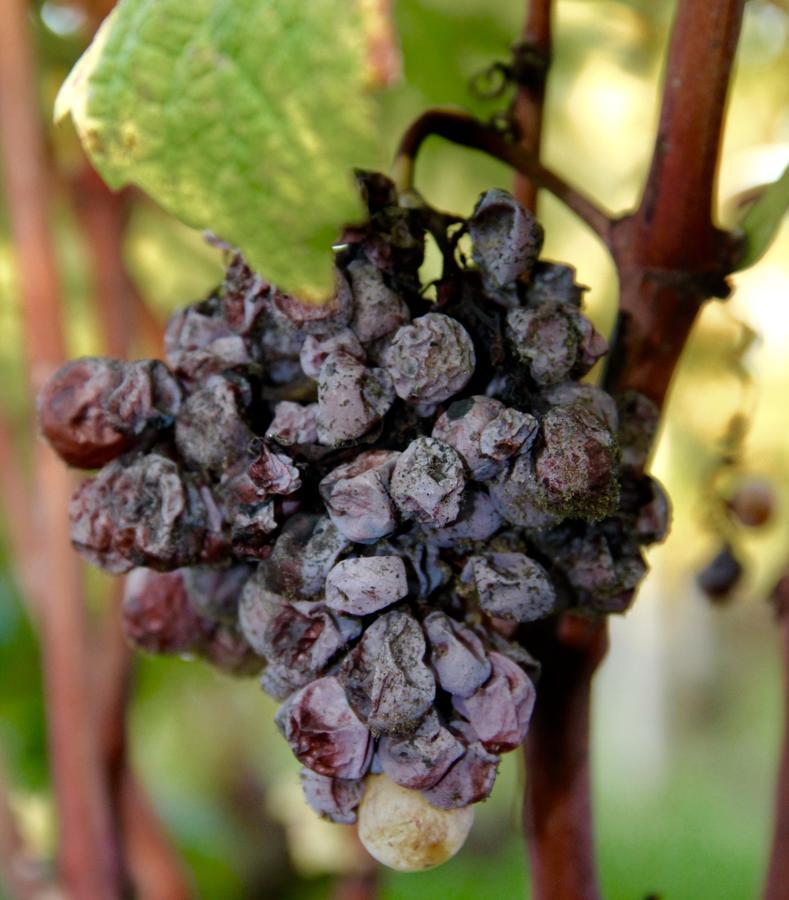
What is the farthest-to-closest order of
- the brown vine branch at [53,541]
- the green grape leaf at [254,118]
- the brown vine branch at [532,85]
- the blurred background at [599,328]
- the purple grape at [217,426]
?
1. the blurred background at [599,328]
2. the brown vine branch at [53,541]
3. the brown vine branch at [532,85]
4. the purple grape at [217,426]
5. the green grape leaf at [254,118]

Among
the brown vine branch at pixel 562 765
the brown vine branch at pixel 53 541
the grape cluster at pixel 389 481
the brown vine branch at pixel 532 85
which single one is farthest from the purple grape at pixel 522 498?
the brown vine branch at pixel 53 541

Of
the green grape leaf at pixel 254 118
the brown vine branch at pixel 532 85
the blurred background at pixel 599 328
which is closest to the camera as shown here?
the green grape leaf at pixel 254 118

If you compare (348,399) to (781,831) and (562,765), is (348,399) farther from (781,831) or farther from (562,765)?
(781,831)

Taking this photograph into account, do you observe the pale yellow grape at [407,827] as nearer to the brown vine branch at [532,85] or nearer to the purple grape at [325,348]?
the purple grape at [325,348]

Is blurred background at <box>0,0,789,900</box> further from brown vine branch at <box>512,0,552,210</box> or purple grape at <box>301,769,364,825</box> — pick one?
purple grape at <box>301,769,364,825</box>

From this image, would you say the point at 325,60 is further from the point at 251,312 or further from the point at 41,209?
the point at 41,209

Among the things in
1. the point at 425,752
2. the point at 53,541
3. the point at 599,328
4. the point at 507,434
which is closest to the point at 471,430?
the point at 507,434

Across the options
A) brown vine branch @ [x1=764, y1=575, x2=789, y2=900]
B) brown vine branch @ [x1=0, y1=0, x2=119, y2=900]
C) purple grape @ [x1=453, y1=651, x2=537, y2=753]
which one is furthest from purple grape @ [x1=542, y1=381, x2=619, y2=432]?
brown vine branch @ [x1=0, y1=0, x2=119, y2=900]
